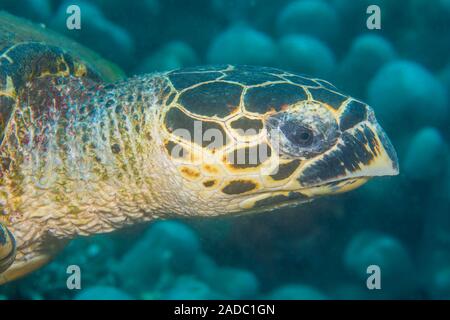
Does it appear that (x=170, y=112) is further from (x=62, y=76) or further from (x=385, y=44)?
(x=385, y=44)

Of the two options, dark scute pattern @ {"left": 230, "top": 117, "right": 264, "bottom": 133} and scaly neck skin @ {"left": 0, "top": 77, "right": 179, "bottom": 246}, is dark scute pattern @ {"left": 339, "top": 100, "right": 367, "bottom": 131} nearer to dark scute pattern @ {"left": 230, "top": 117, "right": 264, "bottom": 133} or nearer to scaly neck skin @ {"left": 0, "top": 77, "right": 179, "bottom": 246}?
dark scute pattern @ {"left": 230, "top": 117, "right": 264, "bottom": 133}

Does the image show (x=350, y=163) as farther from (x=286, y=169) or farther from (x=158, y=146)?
(x=158, y=146)

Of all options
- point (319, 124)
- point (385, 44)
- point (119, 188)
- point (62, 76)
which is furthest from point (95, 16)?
point (385, 44)

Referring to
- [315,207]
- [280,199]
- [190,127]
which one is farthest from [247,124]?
[315,207]

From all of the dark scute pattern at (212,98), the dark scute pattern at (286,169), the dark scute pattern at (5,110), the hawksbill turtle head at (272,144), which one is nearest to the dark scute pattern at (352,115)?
the hawksbill turtle head at (272,144)

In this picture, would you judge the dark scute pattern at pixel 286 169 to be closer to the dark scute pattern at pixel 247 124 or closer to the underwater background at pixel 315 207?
the dark scute pattern at pixel 247 124

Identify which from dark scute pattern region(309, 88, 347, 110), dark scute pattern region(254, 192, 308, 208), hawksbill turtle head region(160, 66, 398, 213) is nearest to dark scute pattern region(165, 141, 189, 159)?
hawksbill turtle head region(160, 66, 398, 213)
